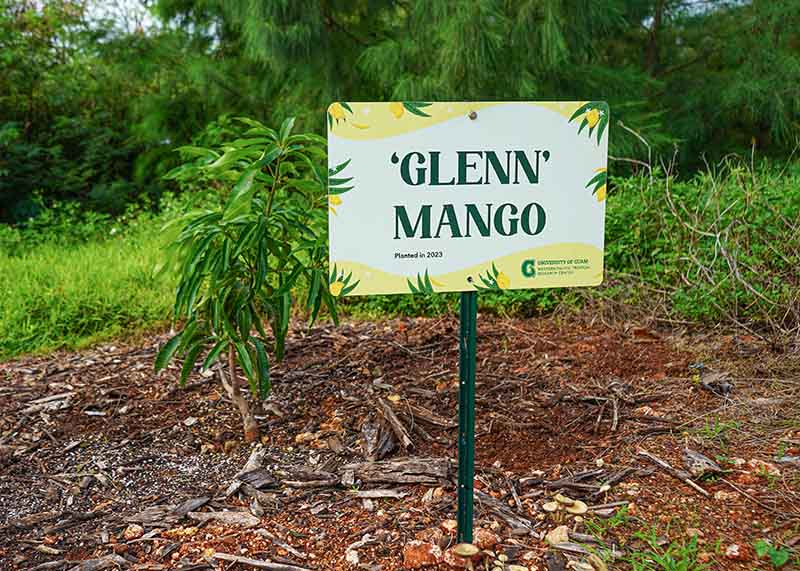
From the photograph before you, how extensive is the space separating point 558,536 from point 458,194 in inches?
38.1

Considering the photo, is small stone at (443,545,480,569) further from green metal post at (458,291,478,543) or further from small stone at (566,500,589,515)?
small stone at (566,500,589,515)

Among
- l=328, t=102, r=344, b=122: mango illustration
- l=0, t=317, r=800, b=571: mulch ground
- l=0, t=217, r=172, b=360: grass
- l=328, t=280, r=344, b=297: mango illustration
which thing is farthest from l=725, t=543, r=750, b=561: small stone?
l=0, t=217, r=172, b=360: grass

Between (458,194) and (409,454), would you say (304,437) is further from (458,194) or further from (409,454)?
(458,194)

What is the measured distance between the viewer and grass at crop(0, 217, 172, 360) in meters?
4.54

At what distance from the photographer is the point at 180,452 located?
2850mm

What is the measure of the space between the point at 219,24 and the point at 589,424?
610cm

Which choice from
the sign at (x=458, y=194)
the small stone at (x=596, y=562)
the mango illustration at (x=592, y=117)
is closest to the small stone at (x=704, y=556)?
the small stone at (x=596, y=562)

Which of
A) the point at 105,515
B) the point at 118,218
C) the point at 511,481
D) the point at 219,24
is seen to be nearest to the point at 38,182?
the point at 118,218

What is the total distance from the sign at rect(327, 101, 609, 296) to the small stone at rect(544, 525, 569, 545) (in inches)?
26.9

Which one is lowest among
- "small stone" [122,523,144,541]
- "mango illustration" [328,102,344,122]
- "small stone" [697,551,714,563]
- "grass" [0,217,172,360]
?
"small stone" [122,523,144,541]

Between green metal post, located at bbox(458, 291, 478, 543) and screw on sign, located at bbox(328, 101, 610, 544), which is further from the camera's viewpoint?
green metal post, located at bbox(458, 291, 478, 543)

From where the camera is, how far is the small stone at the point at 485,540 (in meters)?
2.18

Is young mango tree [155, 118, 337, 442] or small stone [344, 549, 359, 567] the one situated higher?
young mango tree [155, 118, 337, 442]

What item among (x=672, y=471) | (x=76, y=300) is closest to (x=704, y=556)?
(x=672, y=471)
